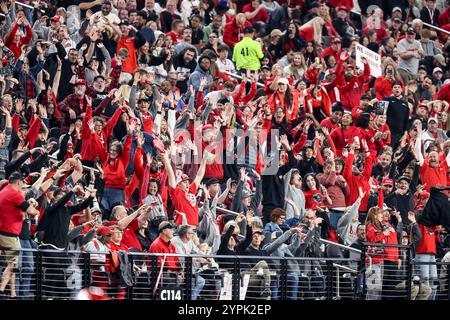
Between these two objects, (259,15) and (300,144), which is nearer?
(300,144)

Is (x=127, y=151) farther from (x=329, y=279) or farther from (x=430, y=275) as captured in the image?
(x=430, y=275)

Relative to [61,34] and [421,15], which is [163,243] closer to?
[61,34]

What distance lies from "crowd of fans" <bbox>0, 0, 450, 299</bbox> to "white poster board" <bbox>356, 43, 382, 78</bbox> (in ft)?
0.52

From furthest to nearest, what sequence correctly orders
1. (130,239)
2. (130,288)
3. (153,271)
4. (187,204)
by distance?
1. (187,204)
2. (130,239)
3. (153,271)
4. (130,288)

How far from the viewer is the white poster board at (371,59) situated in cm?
3084

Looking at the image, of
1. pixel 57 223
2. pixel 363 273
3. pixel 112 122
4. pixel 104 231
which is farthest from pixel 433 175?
pixel 57 223

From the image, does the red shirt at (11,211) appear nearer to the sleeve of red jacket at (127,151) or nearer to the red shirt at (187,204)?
the red shirt at (187,204)

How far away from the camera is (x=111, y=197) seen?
2445 cm

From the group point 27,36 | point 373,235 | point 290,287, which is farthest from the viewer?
point 27,36

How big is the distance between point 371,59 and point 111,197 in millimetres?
8251

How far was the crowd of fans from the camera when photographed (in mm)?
22594
